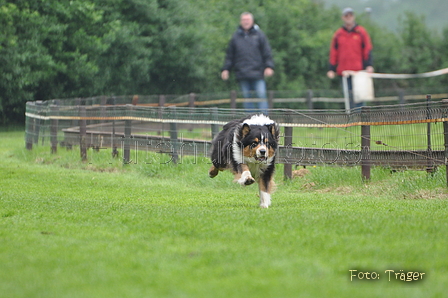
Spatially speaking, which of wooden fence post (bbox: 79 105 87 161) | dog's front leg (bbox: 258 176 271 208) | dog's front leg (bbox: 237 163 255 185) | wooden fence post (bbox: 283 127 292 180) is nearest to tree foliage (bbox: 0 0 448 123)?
wooden fence post (bbox: 79 105 87 161)

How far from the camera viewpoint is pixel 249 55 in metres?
19.8

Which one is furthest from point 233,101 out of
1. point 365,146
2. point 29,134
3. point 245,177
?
point 245,177

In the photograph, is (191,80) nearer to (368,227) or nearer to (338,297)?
(368,227)

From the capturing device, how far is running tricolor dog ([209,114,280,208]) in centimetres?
974

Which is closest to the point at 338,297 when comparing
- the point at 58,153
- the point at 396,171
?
the point at 396,171

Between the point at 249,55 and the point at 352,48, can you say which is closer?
the point at 249,55

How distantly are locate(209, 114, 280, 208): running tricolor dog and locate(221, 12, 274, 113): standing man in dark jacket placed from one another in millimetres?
9478

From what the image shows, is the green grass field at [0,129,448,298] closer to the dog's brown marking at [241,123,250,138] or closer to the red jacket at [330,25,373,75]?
the dog's brown marking at [241,123,250,138]

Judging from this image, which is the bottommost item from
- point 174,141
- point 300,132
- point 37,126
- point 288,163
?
point 288,163

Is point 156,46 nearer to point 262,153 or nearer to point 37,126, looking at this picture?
point 37,126

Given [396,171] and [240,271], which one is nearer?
[240,271]

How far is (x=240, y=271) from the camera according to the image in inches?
218

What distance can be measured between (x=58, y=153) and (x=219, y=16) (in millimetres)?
Answer: 20218

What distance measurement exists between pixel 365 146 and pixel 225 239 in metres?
6.20
